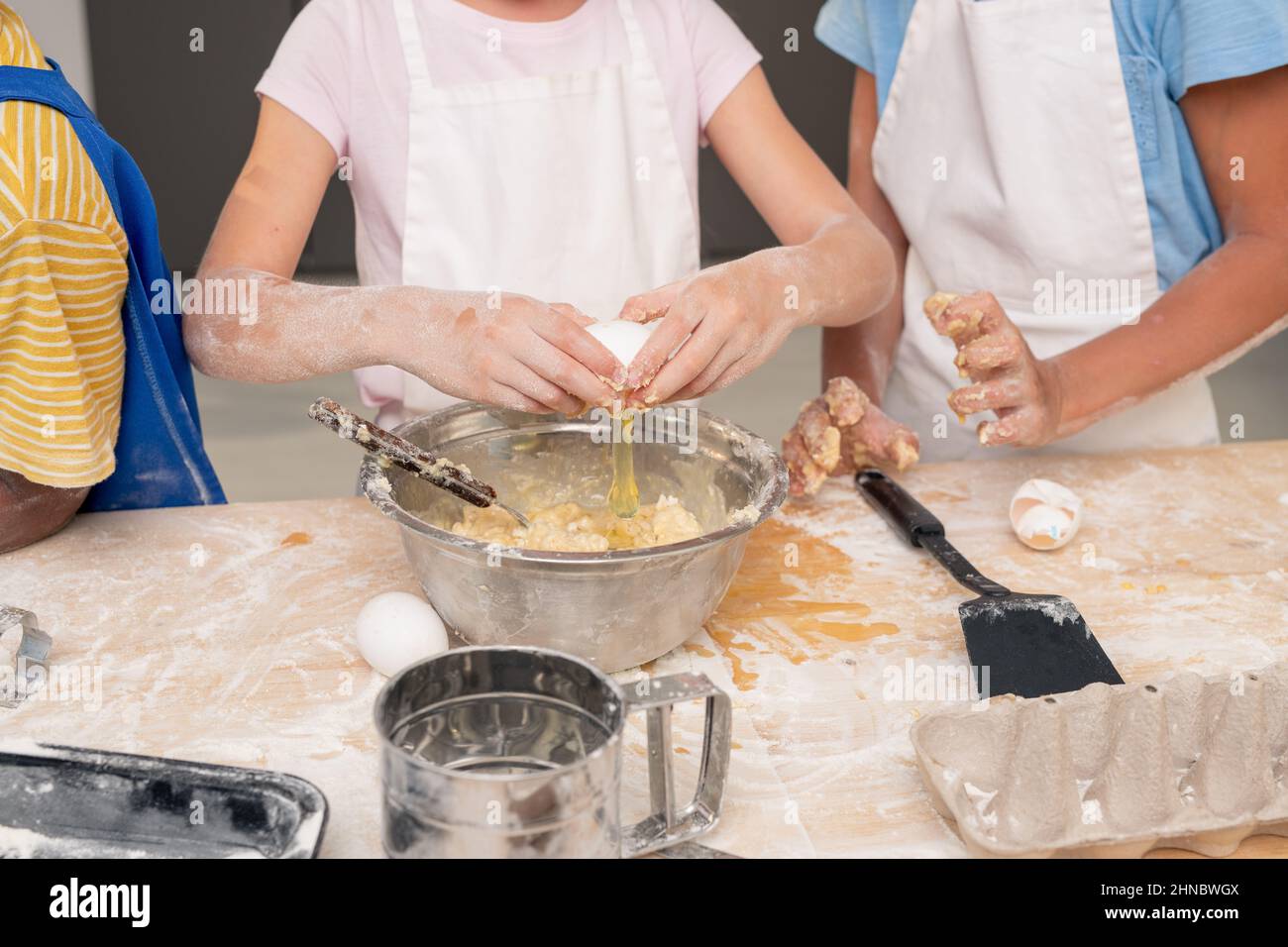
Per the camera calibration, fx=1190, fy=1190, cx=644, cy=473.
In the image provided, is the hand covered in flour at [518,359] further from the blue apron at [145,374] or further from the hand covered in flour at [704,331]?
the blue apron at [145,374]

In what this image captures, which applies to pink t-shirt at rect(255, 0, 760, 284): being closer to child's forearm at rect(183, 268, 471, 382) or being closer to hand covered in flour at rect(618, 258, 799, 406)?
child's forearm at rect(183, 268, 471, 382)

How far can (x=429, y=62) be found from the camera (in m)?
1.61

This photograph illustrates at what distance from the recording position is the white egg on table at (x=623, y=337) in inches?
45.9

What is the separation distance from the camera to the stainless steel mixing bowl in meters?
1.00

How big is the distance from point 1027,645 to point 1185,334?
2.21ft

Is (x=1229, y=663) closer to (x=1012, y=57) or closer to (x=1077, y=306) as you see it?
(x=1077, y=306)

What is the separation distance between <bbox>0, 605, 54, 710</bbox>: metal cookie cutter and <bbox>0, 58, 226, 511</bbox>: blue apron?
1.23 feet

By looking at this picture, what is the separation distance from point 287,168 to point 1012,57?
100 cm

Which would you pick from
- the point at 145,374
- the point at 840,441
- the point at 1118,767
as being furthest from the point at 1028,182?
the point at 145,374

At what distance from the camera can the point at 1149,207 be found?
169 centimetres

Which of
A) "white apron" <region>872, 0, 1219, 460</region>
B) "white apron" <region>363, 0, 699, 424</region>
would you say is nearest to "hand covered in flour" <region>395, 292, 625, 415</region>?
"white apron" <region>363, 0, 699, 424</region>

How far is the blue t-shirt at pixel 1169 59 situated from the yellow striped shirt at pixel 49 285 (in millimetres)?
1121

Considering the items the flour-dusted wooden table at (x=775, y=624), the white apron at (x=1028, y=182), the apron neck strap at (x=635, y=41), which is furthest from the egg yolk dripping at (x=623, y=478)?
the white apron at (x=1028, y=182)

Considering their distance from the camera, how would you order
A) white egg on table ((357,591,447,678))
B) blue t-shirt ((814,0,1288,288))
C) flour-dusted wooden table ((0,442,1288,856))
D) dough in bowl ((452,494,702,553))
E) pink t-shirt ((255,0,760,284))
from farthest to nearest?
pink t-shirt ((255,0,760,284))
blue t-shirt ((814,0,1288,288))
dough in bowl ((452,494,702,553))
white egg on table ((357,591,447,678))
flour-dusted wooden table ((0,442,1288,856))
